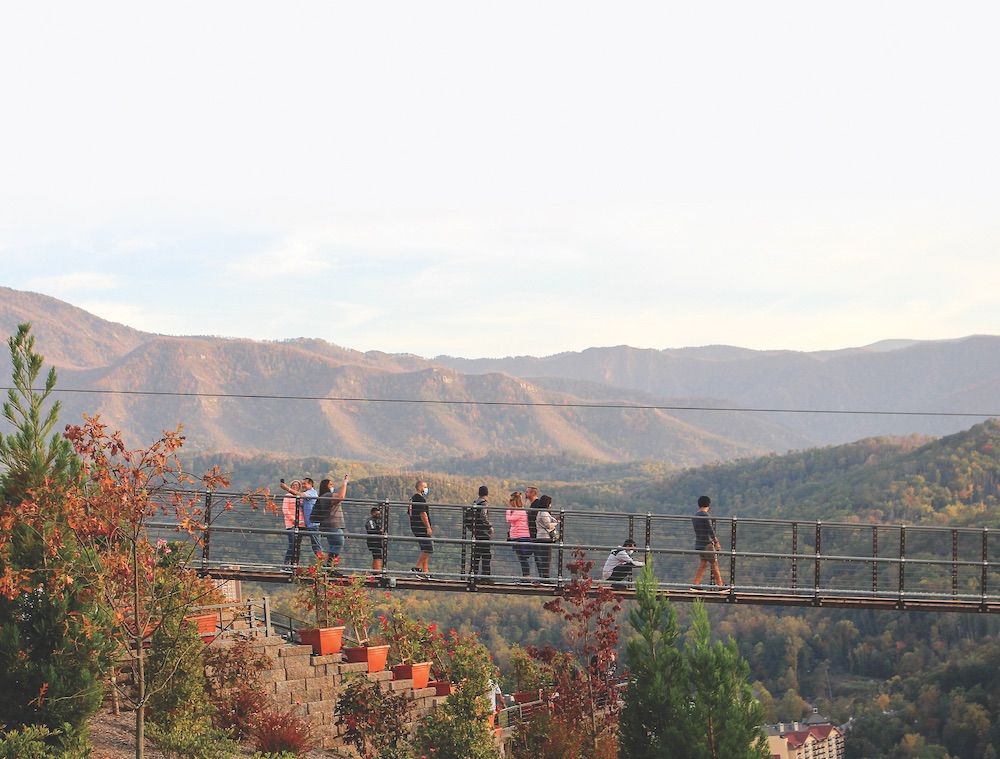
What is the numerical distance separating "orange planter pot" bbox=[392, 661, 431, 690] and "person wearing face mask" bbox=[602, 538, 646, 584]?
2.81m

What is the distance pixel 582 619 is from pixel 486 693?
157 centimetres

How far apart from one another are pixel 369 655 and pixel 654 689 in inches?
186

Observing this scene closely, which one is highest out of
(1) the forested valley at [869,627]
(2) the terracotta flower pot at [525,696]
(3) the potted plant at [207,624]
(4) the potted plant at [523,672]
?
(3) the potted plant at [207,624]

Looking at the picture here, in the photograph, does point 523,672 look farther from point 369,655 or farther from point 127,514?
point 127,514

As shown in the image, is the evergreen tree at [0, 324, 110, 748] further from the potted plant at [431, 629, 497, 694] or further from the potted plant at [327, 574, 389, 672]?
the potted plant at [431, 629, 497, 694]

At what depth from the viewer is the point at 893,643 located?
7406 cm

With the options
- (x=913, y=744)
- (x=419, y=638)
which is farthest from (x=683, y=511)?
(x=419, y=638)

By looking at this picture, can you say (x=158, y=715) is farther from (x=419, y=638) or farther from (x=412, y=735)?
(x=419, y=638)

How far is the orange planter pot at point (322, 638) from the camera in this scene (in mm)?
14625

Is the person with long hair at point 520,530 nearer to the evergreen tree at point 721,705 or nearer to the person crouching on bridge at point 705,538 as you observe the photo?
the person crouching on bridge at point 705,538

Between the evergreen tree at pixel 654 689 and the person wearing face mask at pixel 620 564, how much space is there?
11.6 feet

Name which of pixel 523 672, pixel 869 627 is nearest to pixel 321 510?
pixel 523 672

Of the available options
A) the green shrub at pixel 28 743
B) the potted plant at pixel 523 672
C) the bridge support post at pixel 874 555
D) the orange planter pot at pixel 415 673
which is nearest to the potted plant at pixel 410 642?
the orange planter pot at pixel 415 673

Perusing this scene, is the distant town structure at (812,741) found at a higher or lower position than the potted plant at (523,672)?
lower
